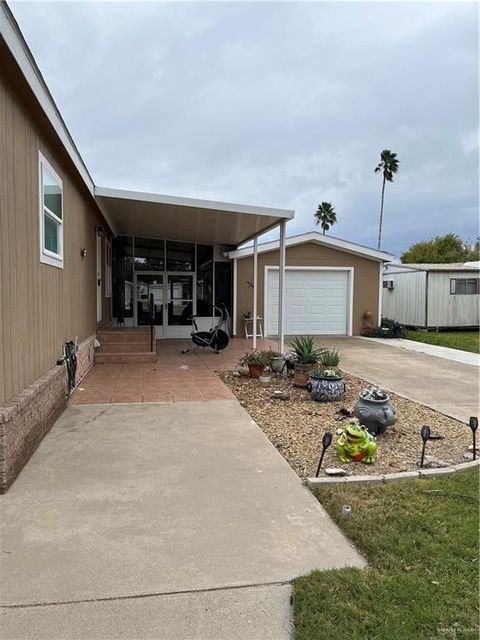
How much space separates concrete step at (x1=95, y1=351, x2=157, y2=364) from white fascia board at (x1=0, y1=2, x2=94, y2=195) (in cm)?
432

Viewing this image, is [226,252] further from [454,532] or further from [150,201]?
[454,532]

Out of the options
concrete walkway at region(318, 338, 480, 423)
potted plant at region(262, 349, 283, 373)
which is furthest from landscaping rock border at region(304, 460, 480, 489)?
potted plant at region(262, 349, 283, 373)

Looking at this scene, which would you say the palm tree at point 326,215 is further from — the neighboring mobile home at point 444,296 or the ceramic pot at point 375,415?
the ceramic pot at point 375,415

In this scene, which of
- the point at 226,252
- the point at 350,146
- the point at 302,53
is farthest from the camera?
the point at 350,146

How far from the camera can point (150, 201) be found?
8.03 m

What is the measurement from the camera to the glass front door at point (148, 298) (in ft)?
44.0

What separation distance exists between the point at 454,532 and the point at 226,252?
39.1 feet

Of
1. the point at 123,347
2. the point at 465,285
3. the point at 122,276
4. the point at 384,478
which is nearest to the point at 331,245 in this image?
the point at 465,285

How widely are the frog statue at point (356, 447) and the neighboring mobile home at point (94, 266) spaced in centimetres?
272

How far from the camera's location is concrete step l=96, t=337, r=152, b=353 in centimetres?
923

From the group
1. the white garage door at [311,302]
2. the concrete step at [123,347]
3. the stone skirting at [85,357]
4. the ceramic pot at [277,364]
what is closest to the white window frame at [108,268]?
the concrete step at [123,347]

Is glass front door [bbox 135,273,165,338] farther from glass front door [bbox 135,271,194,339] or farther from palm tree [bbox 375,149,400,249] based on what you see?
palm tree [bbox 375,149,400,249]

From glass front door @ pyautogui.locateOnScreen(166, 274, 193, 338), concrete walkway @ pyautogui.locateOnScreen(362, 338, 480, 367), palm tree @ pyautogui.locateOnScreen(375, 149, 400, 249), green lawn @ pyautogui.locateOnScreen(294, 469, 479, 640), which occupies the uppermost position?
palm tree @ pyautogui.locateOnScreen(375, 149, 400, 249)

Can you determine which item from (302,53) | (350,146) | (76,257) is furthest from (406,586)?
(350,146)
